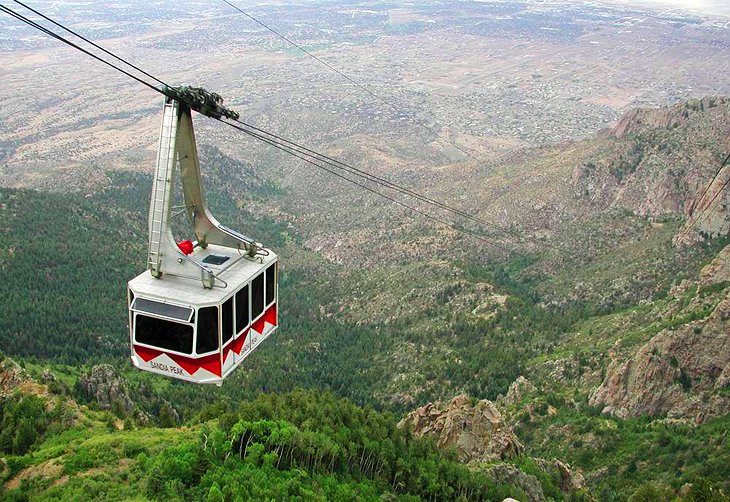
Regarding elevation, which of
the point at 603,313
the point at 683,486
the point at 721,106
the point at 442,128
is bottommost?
the point at 442,128

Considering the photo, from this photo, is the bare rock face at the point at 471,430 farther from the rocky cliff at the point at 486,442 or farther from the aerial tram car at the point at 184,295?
the aerial tram car at the point at 184,295

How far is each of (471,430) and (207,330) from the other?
25.3 meters

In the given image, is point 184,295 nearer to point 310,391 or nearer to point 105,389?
point 310,391

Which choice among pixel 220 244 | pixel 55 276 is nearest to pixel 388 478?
pixel 220 244

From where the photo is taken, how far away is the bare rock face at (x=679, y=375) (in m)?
41.7

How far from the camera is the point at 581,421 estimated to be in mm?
44281

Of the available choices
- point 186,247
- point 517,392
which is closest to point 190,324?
point 186,247

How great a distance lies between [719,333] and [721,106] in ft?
143

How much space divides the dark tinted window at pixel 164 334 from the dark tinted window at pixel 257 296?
7.48 feet

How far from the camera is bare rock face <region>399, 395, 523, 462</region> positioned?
129ft

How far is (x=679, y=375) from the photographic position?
141 ft

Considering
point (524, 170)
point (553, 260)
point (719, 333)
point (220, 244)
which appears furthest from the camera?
point (524, 170)

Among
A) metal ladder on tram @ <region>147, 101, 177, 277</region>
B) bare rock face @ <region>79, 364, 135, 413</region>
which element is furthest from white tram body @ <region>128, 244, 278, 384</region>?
bare rock face @ <region>79, 364, 135, 413</region>

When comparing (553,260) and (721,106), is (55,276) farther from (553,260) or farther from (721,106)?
(721,106)
